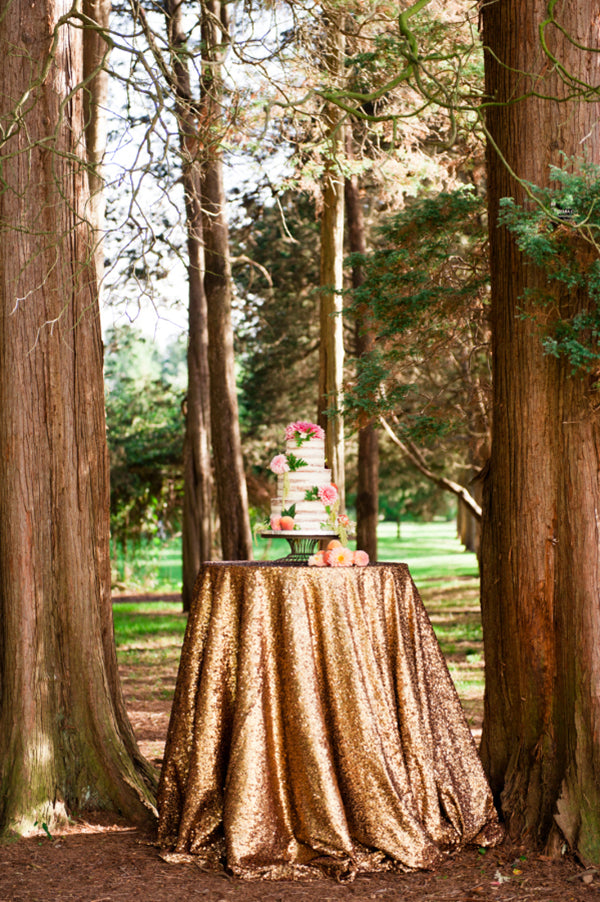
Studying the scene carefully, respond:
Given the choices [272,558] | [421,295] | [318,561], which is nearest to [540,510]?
[318,561]

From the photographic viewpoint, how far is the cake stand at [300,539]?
4.35m

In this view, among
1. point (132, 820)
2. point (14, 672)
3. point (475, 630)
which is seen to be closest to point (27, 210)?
point (14, 672)

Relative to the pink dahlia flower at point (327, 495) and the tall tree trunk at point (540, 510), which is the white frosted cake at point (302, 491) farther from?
the tall tree trunk at point (540, 510)

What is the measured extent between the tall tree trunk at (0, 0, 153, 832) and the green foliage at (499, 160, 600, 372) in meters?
2.18

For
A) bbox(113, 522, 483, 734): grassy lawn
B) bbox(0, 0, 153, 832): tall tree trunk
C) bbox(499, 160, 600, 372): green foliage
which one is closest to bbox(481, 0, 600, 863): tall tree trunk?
bbox(499, 160, 600, 372): green foliage

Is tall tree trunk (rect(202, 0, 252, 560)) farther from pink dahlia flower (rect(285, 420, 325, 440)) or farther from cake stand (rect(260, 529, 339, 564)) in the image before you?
cake stand (rect(260, 529, 339, 564))

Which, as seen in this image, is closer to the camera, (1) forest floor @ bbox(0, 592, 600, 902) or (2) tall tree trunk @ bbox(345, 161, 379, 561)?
(1) forest floor @ bbox(0, 592, 600, 902)

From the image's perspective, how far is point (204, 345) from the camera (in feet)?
46.8

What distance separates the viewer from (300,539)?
442 centimetres

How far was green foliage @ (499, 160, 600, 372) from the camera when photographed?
3.88m

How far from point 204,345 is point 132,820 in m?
10.3

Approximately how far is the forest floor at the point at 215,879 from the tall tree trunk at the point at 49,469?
36 cm

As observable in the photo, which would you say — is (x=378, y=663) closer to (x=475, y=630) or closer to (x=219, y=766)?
(x=219, y=766)

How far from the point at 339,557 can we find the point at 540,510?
3.30 ft
